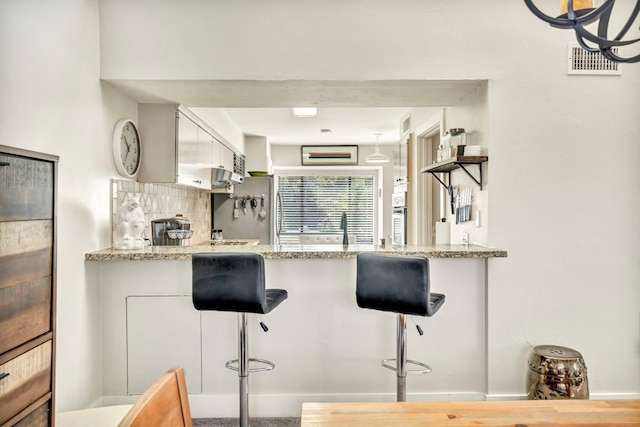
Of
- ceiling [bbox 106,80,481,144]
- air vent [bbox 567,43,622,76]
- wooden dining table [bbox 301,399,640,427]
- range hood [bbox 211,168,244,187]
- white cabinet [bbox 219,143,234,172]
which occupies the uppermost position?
air vent [bbox 567,43,622,76]

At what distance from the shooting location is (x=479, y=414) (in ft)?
3.84

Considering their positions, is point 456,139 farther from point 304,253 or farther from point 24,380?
point 24,380

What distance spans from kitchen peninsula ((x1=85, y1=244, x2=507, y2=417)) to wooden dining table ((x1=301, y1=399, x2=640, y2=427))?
4.75 ft

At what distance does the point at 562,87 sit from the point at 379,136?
4212 mm

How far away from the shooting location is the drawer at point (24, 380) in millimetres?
1266

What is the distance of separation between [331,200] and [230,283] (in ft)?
19.1

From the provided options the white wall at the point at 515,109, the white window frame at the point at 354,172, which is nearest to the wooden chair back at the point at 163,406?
the white wall at the point at 515,109

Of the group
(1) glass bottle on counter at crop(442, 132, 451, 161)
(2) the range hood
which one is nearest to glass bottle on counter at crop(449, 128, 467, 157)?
(1) glass bottle on counter at crop(442, 132, 451, 161)

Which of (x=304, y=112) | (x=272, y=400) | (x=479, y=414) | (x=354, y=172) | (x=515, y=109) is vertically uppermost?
(x=304, y=112)

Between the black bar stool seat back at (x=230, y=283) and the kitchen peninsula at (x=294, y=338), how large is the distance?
0.46 m

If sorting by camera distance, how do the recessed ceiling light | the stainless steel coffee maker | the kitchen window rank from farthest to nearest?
the kitchen window < the recessed ceiling light < the stainless steel coffee maker

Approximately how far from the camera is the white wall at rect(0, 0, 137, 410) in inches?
73.5

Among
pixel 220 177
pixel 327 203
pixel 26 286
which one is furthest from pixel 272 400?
pixel 327 203

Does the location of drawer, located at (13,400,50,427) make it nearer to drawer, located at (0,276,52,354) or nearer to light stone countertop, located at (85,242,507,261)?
drawer, located at (0,276,52,354)
